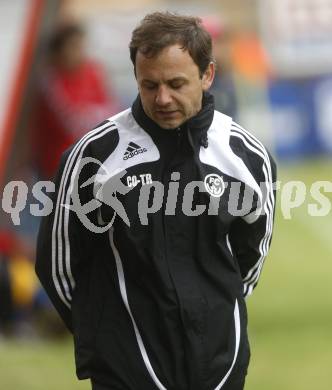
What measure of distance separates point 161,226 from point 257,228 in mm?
523

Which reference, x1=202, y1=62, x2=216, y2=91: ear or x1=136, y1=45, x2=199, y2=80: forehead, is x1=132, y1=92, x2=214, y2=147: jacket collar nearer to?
x1=202, y1=62, x2=216, y2=91: ear

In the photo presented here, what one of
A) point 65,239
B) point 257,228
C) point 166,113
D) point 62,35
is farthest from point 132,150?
point 62,35

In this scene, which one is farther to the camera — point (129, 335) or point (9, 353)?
point (9, 353)

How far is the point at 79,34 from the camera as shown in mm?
8359

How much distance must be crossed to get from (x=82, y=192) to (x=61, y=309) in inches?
21.9

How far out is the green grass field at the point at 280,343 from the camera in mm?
7637

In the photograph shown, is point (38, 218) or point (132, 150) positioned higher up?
point (132, 150)

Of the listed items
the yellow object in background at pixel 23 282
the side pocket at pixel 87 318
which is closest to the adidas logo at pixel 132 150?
the side pocket at pixel 87 318

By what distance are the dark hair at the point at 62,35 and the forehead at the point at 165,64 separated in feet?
13.6

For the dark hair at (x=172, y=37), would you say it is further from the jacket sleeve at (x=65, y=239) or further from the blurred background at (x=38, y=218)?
the blurred background at (x=38, y=218)

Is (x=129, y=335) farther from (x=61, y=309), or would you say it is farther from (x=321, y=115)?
(x=321, y=115)

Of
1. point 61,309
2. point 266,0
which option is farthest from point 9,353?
point 266,0

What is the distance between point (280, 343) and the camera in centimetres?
855

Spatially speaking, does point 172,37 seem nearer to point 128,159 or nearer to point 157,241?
point 128,159
